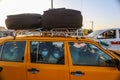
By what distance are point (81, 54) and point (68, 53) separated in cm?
25

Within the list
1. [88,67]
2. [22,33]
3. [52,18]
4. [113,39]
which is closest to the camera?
[88,67]

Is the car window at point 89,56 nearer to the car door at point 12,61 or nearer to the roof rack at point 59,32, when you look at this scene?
the roof rack at point 59,32

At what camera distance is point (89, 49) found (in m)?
5.89

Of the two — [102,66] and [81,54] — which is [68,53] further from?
[102,66]

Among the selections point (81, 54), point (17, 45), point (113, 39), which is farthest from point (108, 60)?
point (113, 39)

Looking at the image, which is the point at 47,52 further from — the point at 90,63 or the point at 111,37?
the point at 111,37

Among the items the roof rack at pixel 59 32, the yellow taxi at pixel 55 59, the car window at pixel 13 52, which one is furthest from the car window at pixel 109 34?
the car window at pixel 13 52

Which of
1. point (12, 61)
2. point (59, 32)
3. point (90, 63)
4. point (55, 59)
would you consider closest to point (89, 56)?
point (90, 63)

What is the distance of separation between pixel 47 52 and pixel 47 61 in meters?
0.18

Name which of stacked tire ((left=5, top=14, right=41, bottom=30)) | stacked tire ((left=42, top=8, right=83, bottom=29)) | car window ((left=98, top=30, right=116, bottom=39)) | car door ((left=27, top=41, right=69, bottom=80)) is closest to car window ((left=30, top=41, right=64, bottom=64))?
car door ((left=27, top=41, right=69, bottom=80))

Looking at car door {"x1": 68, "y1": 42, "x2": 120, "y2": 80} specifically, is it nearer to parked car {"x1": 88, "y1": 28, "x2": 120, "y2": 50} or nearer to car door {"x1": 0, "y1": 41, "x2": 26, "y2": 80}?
car door {"x1": 0, "y1": 41, "x2": 26, "y2": 80}

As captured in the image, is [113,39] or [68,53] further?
[113,39]

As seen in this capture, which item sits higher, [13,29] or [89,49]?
[13,29]

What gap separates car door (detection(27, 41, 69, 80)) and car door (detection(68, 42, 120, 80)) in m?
0.16
